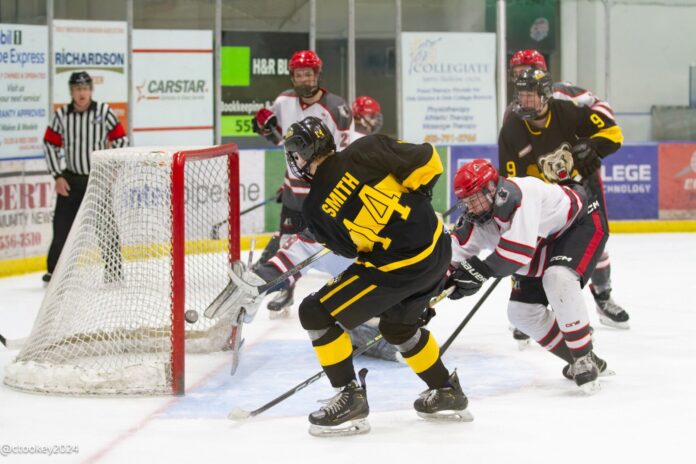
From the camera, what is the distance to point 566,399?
4027 mm

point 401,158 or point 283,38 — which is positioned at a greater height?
point 283,38

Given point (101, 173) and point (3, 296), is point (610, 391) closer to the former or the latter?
point (101, 173)

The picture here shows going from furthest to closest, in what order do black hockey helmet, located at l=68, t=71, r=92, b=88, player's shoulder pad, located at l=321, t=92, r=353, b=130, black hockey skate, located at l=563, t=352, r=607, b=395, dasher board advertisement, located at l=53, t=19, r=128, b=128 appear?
1. dasher board advertisement, located at l=53, t=19, r=128, b=128
2. black hockey helmet, located at l=68, t=71, r=92, b=88
3. player's shoulder pad, located at l=321, t=92, r=353, b=130
4. black hockey skate, located at l=563, t=352, r=607, b=395

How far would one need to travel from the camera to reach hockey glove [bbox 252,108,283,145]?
598 cm

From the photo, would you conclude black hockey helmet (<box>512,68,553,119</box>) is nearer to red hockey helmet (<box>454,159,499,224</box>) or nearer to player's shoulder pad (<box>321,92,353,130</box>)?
red hockey helmet (<box>454,159,499,224</box>)

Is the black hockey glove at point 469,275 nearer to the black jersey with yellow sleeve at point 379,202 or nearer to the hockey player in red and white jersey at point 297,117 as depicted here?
the black jersey with yellow sleeve at point 379,202

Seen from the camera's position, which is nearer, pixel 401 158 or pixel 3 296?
pixel 401 158

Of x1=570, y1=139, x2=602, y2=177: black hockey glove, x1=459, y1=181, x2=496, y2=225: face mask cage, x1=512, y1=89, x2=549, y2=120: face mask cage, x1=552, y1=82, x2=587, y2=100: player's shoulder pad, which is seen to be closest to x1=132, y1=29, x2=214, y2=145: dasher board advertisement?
x1=552, y1=82, x2=587, y2=100: player's shoulder pad

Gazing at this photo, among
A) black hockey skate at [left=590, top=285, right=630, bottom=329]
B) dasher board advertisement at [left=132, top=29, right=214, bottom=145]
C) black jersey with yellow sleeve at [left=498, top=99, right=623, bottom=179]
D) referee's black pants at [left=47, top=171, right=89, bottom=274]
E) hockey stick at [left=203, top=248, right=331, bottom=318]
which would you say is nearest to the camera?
hockey stick at [left=203, top=248, right=331, bottom=318]

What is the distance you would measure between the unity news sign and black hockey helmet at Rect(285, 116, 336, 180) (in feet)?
19.6

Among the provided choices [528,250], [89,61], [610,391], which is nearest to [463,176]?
[528,250]

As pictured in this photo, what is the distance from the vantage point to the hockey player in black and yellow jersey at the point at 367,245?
134 inches

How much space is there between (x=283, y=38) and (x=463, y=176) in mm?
5610

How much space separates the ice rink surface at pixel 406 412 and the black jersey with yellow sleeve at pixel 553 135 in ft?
2.53
